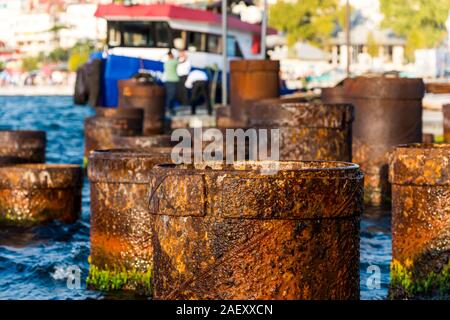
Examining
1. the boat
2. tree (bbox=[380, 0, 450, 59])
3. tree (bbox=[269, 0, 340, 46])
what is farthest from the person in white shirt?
tree (bbox=[380, 0, 450, 59])

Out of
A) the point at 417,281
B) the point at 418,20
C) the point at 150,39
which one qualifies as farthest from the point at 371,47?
the point at 417,281

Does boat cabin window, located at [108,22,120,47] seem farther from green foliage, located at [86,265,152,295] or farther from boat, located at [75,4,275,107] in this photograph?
green foliage, located at [86,265,152,295]

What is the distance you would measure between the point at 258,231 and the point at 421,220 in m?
3.06

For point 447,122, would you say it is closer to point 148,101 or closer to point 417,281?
point 417,281

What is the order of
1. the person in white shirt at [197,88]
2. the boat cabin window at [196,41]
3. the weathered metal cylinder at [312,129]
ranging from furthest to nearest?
the boat cabin window at [196,41], the person in white shirt at [197,88], the weathered metal cylinder at [312,129]

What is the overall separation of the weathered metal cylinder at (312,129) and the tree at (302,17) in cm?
9643

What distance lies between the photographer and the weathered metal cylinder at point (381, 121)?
14.0 m

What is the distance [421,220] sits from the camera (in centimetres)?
805

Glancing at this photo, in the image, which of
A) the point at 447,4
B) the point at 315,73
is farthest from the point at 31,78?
the point at 447,4

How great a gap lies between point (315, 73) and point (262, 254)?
108148 millimetres

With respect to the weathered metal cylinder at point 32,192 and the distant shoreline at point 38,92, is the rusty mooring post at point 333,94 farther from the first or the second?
the distant shoreline at point 38,92

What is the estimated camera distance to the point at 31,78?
144000mm

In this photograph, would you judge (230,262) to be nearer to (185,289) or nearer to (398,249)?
(185,289)

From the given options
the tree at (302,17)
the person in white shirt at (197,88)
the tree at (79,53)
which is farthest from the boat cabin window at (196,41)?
the tree at (79,53)
